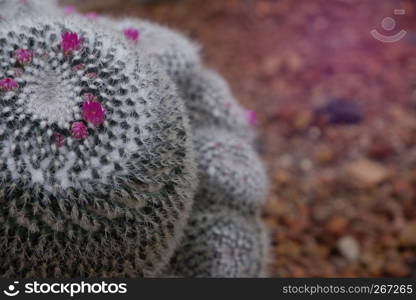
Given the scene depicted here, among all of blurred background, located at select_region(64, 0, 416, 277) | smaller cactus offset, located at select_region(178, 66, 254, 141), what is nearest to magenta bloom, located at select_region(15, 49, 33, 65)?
smaller cactus offset, located at select_region(178, 66, 254, 141)

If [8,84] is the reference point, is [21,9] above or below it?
above

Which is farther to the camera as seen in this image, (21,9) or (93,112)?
(21,9)

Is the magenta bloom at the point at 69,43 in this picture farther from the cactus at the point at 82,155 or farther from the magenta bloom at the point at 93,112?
the magenta bloom at the point at 93,112
